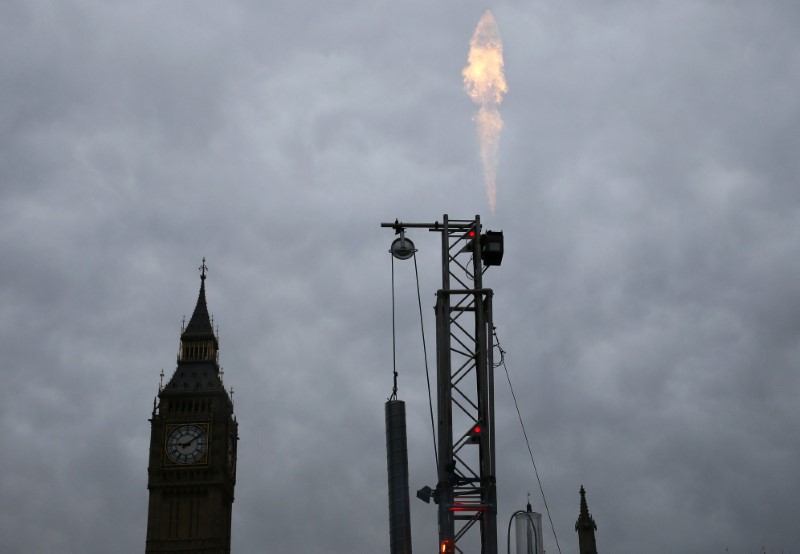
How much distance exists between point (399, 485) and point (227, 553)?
119937 millimetres

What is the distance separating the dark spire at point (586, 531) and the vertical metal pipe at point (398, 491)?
169 feet

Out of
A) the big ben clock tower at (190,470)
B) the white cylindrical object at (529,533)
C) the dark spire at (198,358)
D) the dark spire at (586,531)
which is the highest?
the dark spire at (198,358)

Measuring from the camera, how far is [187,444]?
140m

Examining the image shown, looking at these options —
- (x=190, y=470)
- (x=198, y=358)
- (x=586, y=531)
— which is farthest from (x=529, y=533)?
(x=198, y=358)

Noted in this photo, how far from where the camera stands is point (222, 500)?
141 m

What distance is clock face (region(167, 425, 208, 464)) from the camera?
140125 mm

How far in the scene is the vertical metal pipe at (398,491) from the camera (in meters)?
29.9

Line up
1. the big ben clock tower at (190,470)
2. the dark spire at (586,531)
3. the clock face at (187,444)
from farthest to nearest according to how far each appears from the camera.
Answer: the clock face at (187,444)
the big ben clock tower at (190,470)
the dark spire at (586,531)

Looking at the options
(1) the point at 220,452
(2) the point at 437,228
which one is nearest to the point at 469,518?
(2) the point at 437,228

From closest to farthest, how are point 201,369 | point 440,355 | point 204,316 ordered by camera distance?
point 440,355 < point 201,369 < point 204,316

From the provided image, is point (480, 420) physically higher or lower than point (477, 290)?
lower

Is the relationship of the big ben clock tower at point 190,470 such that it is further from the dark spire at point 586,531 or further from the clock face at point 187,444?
the dark spire at point 586,531

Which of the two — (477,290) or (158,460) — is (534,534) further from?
(158,460)

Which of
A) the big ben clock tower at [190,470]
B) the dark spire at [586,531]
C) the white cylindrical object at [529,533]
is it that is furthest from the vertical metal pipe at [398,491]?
the big ben clock tower at [190,470]
